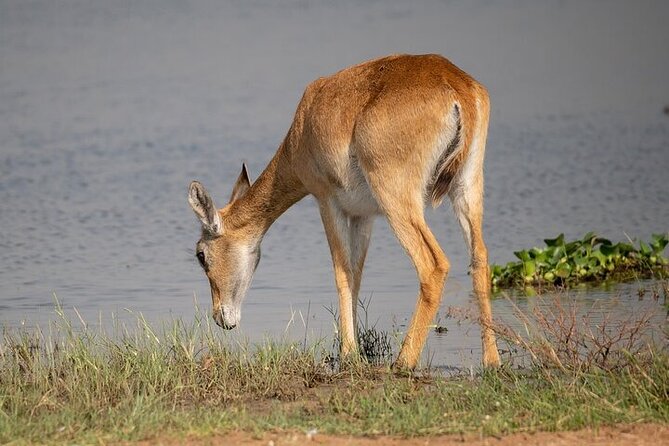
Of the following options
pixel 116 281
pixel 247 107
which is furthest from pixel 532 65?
pixel 116 281

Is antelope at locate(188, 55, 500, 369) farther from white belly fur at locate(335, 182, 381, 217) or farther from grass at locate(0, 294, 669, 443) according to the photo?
grass at locate(0, 294, 669, 443)

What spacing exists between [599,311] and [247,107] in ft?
42.0

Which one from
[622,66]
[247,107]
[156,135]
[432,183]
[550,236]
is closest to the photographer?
[432,183]

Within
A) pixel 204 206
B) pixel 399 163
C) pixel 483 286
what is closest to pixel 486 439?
pixel 483 286

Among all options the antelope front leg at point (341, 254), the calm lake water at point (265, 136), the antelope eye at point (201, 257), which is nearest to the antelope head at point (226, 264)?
the antelope eye at point (201, 257)

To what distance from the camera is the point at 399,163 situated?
8242 mm

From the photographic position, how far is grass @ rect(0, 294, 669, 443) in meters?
6.48

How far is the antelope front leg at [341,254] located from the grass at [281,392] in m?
0.61

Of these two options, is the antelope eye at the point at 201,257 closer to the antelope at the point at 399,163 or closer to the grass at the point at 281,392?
the antelope at the point at 399,163

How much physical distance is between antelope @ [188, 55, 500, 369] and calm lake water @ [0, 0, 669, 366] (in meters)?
0.47

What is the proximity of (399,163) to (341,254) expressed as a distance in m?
0.97

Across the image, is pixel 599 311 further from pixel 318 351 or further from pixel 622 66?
pixel 622 66

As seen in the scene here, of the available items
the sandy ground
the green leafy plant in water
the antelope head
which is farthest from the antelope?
the green leafy plant in water

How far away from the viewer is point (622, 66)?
76.6 feet
